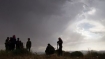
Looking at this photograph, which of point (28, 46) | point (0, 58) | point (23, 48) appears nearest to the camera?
point (0, 58)

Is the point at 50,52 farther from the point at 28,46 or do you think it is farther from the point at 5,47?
the point at 5,47

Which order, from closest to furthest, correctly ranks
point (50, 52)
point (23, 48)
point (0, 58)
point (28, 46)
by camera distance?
point (0, 58) → point (50, 52) → point (23, 48) → point (28, 46)

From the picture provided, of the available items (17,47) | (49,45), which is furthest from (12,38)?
(49,45)

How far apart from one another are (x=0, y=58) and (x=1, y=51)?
5477 millimetres

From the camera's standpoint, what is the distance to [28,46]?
105ft

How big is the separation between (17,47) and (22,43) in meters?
1.47

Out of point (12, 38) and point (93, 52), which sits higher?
point (12, 38)

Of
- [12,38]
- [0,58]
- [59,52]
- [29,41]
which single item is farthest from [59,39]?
[0,58]

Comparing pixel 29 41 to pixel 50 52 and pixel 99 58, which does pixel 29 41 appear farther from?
pixel 99 58

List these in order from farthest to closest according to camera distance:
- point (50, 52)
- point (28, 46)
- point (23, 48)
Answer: point (28, 46) < point (23, 48) < point (50, 52)

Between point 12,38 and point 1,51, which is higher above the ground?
point 12,38

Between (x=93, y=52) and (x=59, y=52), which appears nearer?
(x=59, y=52)

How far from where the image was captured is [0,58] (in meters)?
22.7

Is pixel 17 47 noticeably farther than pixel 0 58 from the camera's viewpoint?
Yes
